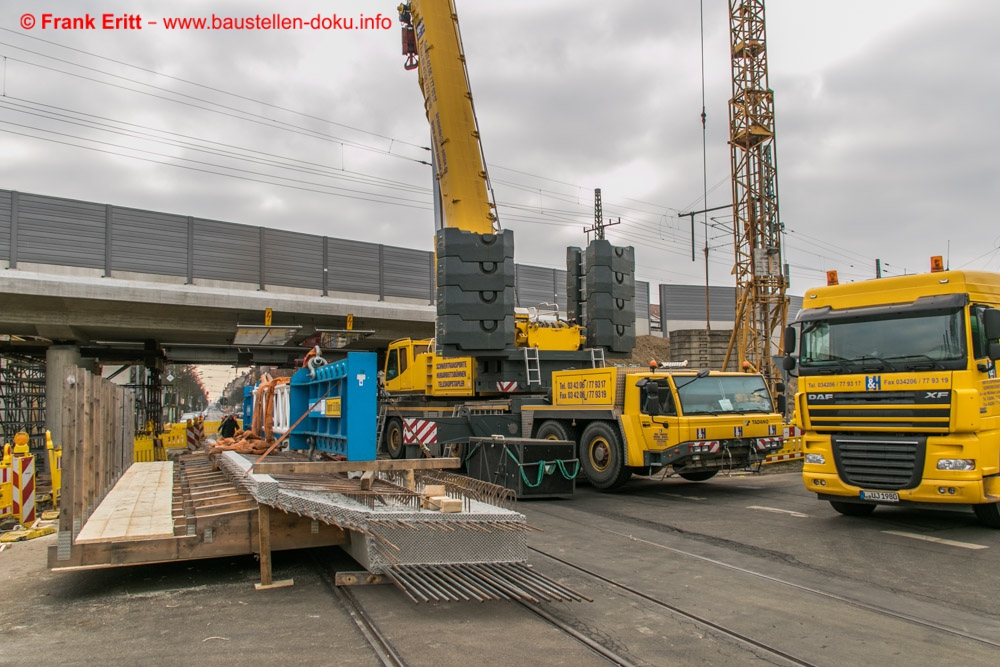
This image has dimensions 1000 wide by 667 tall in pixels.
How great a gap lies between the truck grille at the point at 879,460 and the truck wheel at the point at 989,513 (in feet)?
3.42

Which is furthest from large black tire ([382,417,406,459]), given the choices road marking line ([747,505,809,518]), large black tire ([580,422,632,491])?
road marking line ([747,505,809,518])

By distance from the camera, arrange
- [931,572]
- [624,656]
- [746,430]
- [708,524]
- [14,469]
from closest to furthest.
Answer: [624,656]
[931,572]
[708,524]
[14,469]
[746,430]

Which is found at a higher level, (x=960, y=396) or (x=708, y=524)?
(x=960, y=396)

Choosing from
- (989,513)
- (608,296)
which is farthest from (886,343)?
(608,296)

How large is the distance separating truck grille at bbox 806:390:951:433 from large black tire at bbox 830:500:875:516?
1.19 metres

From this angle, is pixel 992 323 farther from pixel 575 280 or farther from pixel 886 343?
pixel 575 280

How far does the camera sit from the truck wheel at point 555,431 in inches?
492

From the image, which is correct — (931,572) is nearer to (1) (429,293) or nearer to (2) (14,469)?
(2) (14,469)

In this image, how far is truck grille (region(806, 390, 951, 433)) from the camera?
7.86 m

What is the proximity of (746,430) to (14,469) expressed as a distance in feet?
35.1

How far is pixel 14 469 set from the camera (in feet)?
32.1

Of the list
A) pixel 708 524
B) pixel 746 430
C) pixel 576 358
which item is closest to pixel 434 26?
pixel 576 358

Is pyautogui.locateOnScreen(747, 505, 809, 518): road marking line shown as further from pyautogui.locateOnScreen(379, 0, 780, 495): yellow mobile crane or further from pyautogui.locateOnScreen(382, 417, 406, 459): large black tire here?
pyautogui.locateOnScreen(382, 417, 406, 459): large black tire

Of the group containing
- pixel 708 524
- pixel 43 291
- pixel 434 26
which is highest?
pixel 434 26
